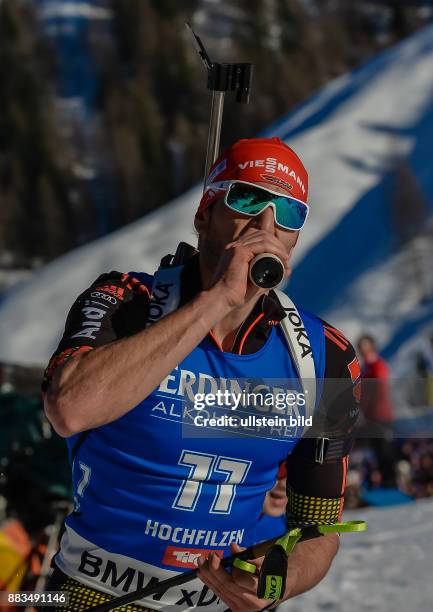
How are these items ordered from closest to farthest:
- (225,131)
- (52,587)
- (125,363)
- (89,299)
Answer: (125,363) < (89,299) < (52,587) < (225,131)

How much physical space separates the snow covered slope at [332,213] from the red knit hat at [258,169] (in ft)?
63.7

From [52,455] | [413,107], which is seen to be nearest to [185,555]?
[52,455]

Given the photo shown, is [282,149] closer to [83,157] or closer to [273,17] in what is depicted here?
[83,157]

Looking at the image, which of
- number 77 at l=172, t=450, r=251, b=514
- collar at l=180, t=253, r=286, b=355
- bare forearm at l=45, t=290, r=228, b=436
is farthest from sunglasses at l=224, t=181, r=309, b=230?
number 77 at l=172, t=450, r=251, b=514

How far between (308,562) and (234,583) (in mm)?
278

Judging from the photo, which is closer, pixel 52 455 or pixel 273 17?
pixel 52 455

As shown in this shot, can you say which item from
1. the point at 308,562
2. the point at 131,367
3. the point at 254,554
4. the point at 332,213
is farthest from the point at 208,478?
the point at 332,213

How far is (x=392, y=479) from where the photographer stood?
10.7m

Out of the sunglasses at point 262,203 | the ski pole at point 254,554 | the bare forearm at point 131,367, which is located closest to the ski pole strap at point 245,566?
the ski pole at point 254,554

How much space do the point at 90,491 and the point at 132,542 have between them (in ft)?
0.56

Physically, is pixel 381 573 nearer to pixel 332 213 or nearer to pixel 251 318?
pixel 251 318

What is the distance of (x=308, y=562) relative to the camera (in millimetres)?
2473

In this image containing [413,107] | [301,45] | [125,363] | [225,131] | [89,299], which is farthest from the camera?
[301,45]

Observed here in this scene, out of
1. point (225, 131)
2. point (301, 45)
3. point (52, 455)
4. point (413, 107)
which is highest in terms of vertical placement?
point (301, 45)
